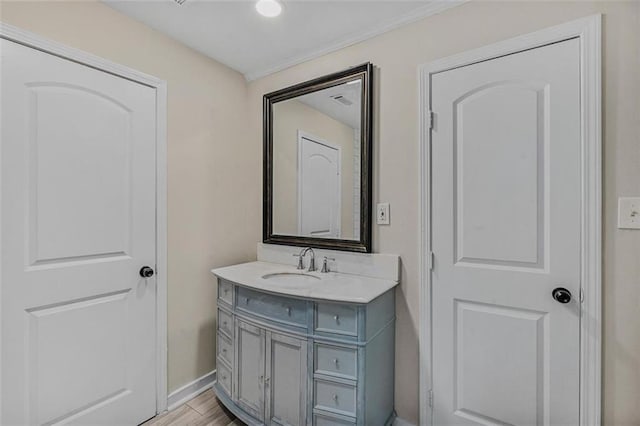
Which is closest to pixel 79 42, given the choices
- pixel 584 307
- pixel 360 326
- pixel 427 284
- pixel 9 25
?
pixel 9 25

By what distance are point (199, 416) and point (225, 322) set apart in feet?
1.95

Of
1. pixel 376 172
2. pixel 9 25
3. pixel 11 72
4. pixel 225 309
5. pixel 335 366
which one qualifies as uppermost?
pixel 9 25

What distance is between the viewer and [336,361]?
58.3 inches

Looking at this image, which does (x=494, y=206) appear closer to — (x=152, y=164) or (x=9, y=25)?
(x=152, y=164)

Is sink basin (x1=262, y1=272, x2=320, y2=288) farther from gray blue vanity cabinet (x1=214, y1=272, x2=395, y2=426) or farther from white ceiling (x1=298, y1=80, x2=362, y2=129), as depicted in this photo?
white ceiling (x1=298, y1=80, x2=362, y2=129)

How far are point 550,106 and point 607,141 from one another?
0.26 metres

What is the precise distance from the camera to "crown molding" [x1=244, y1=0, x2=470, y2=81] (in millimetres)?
1656

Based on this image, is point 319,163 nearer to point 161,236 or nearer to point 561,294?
point 161,236

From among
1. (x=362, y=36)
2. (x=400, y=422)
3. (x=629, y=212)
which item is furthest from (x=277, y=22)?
(x=400, y=422)

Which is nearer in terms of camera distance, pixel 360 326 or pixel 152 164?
pixel 360 326

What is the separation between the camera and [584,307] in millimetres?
1307

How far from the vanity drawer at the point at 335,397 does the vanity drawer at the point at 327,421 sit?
0.03 m

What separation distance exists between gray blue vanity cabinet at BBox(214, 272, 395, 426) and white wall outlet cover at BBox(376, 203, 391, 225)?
1.33ft

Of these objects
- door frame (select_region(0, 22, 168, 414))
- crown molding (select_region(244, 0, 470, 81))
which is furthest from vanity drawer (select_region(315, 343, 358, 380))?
crown molding (select_region(244, 0, 470, 81))
